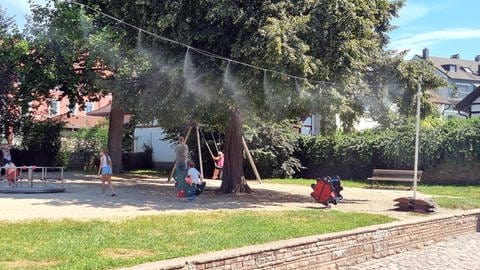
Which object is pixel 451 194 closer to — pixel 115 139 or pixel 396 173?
pixel 396 173

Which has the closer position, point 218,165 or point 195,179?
point 195,179

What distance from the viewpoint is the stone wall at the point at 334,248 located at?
25.0 feet

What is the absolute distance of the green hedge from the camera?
75.6ft

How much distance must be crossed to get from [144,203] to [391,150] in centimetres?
1382

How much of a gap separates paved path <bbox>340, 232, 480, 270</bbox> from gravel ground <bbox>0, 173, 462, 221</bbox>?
1.13 meters

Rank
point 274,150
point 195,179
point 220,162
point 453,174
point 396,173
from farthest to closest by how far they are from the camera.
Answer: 1. point 274,150
2. point 220,162
3. point 453,174
4. point 396,173
5. point 195,179

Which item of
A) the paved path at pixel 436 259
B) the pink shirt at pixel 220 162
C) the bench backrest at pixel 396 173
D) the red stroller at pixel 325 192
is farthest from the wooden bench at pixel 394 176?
the paved path at pixel 436 259

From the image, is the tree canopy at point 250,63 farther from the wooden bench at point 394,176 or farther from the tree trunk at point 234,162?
the wooden bench at point 394,176

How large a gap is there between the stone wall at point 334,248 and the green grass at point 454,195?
62.7 inches

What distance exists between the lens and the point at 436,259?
10.6 m

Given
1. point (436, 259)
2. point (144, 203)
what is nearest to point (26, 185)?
point (144, 203)

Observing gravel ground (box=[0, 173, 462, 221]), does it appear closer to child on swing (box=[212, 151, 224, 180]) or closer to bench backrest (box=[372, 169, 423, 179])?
bench backrest (box=[372, 169, 423, 179])

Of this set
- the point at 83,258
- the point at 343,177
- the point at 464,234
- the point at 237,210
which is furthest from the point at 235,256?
the point at 343,177

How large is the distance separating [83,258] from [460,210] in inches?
403
